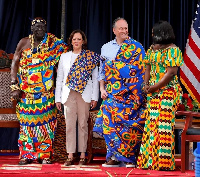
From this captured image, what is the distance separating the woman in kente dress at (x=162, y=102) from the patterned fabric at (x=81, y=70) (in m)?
0.71

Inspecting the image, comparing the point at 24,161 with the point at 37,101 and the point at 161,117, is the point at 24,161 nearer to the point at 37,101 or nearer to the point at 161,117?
the point at 37,101

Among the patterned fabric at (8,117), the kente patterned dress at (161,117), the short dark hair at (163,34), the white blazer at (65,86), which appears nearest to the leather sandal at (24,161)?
the patterned fabric at (8,117)

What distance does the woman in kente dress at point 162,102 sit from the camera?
496 centimetres

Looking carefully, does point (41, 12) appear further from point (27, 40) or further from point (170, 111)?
point (170, 111)

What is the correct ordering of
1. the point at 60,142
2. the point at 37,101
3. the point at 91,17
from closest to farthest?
the point at 37,101 → the point at 60,142 → the point at 91,17

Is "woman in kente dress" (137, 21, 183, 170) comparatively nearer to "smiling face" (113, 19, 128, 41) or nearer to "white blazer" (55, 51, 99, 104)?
"smiling face" (113, 19, 128, 41)

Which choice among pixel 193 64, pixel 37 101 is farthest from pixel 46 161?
pixel 193 64

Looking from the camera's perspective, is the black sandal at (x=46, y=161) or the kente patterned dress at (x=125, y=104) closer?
the kente patterned dress at (x=125, y=104)

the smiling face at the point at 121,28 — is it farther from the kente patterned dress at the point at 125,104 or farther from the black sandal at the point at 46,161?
the black sandal at the point at 46,161

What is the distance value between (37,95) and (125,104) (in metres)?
0.95

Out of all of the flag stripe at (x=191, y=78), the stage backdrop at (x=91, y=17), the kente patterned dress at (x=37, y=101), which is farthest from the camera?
the stage backdrop at (x=91, y=17)

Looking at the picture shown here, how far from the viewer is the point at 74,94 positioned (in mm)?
5488

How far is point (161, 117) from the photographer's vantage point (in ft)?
16.4

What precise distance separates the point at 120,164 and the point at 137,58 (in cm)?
110
